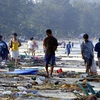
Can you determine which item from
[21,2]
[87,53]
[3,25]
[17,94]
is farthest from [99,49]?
[21,2]

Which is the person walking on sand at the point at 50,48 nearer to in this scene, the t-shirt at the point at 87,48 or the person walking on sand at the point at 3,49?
the t-shirt at the point at 87,48

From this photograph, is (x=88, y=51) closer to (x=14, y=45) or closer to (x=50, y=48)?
(x=50, y=48)

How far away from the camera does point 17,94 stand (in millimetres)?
12289

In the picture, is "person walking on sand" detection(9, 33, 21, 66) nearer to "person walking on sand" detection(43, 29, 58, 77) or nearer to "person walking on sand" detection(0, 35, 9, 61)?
"person walking on sand" detection(0, 35, 9, 61)

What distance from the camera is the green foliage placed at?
12019 cm

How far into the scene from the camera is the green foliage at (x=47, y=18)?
120 metres

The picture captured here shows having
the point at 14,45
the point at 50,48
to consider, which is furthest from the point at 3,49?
the point at 50,48

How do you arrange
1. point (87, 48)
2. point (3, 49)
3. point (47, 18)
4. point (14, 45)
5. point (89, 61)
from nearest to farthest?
1. point (87, 48)
2. point (89, 61)
3. point (14, 45)
4. point (3, 49)
5. point (47, 18)

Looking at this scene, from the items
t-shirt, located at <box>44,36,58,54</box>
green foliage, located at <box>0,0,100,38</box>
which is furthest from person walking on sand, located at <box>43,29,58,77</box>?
green foliage, located at <box>0,0,100,38</box>

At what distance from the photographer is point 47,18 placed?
154m

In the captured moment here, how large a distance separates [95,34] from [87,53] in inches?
6369

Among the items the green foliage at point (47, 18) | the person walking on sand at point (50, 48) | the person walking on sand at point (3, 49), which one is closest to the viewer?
the person walking on sand at point (50, 48)

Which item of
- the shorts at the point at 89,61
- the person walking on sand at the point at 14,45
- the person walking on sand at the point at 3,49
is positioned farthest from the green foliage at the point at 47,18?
the shorts at the point at 89,61

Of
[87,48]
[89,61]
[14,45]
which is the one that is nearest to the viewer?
[87,48]
